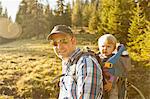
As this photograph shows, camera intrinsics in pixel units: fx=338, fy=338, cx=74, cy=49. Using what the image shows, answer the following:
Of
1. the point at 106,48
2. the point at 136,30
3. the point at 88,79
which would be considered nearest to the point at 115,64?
the point at 106,48

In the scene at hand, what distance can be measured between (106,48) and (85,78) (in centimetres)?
175

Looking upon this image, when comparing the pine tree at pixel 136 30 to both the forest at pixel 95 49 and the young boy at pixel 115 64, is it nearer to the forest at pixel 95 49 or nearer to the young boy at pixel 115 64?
the forest at pixel 95 49

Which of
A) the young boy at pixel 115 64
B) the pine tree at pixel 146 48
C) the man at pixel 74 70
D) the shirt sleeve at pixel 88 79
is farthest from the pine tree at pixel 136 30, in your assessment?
the shirt sleeve at pixel 88 79

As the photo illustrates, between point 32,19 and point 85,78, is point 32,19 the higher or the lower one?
the lower one

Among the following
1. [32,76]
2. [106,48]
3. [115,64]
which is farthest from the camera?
[32,76]

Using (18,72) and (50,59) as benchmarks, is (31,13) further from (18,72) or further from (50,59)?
(18,72)

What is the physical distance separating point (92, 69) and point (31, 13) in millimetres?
30631

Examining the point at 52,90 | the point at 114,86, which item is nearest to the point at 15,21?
the point at 52,90

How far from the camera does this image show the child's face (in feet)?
11.7

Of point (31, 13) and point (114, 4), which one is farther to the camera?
point (31, 13)

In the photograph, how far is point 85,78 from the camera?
6.10ft

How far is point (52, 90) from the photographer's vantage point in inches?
567

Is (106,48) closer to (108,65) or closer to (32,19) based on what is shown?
(108,65)

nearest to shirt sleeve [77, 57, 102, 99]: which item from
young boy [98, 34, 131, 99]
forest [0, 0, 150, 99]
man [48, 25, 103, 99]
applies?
man [48, 25, 103, 99]
